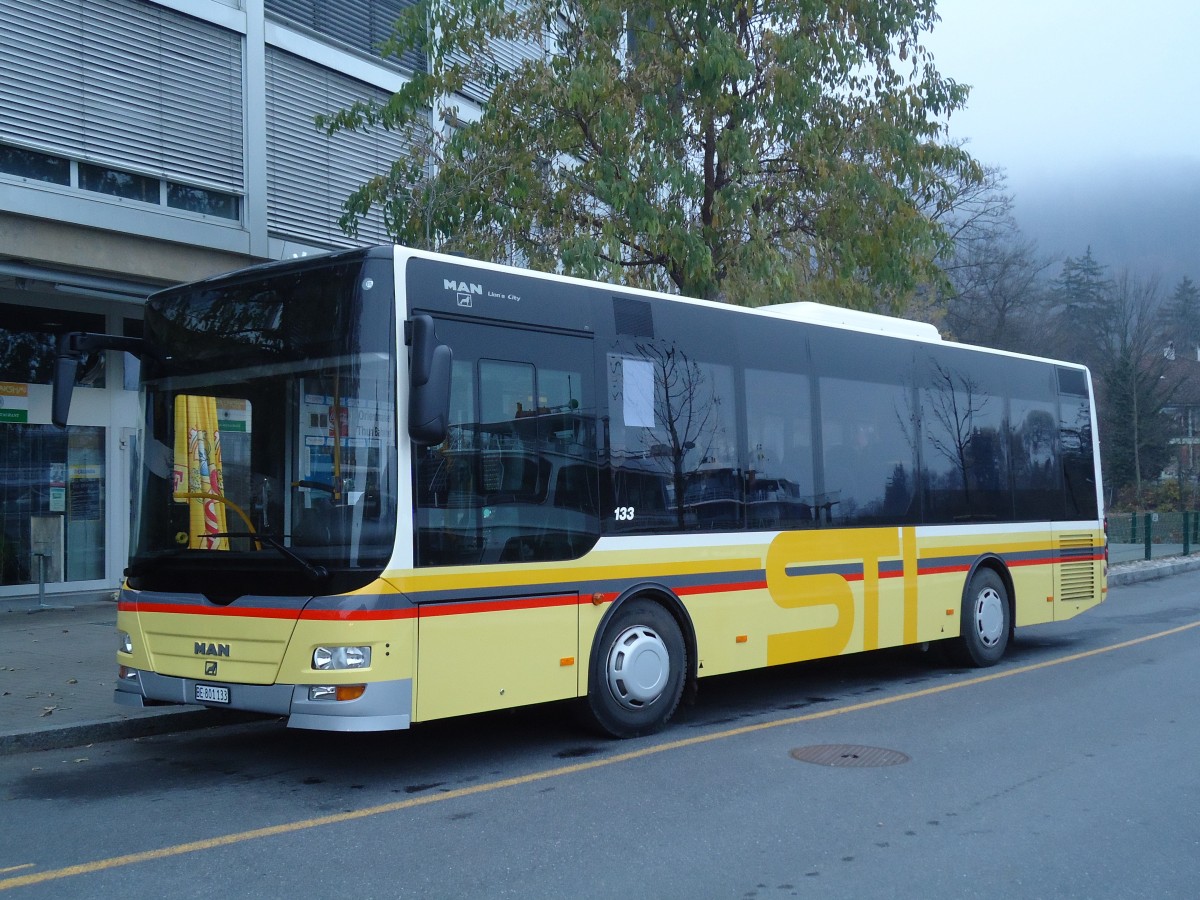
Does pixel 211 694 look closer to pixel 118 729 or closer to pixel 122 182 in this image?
pixel 118 729

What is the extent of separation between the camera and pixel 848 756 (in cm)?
786

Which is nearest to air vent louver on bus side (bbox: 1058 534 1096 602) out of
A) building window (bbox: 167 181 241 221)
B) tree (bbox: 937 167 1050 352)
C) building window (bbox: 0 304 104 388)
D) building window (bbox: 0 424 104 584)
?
building window (bbox: 167 181 241 221)

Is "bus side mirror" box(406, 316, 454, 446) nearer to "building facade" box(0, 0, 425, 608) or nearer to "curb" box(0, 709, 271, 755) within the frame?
"curb" box(0, 709, 271, 755)

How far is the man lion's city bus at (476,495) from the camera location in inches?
271

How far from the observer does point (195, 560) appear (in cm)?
738

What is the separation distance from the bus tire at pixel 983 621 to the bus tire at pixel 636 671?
4.36 metres

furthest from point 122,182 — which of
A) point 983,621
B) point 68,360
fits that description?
point 983,621

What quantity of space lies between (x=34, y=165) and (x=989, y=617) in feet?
37.9

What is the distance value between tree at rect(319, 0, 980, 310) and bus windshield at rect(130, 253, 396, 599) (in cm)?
625

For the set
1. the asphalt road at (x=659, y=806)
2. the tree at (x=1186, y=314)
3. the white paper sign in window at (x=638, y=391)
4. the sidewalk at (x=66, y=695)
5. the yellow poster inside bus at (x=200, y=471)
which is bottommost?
the asphalt road at (x=659, y=806)

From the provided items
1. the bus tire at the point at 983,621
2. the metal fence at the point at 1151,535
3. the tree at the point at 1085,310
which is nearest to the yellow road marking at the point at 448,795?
the bus tire at the point at 983,621

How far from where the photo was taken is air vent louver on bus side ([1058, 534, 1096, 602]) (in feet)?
43.8

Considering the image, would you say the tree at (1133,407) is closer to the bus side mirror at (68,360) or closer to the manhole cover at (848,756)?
the manhole cover at (848,756)

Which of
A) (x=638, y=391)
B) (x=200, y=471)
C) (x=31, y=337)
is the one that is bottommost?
(x=200, y=471)
